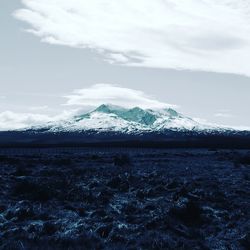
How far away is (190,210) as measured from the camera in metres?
16.2

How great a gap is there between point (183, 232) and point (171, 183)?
9.72 metres

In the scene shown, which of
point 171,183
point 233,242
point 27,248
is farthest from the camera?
point 171,183

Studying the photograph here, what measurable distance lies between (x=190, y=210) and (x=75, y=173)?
15151 mm

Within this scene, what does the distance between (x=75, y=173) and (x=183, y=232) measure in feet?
56.2

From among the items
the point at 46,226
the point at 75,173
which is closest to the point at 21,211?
the point at 46,226

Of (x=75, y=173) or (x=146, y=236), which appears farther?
(x=75, y=173)

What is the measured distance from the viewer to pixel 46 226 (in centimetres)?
1438

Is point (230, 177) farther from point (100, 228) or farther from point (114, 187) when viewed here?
point (100, 228)

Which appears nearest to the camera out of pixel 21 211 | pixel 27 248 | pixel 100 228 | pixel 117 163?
pixel 27 248

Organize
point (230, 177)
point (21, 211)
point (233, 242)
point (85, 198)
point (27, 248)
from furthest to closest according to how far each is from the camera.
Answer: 1. point (230, 177)
2. point (85, 198)
3. point (21, 211)
4. point (233, 242)
5. point (27, 248)

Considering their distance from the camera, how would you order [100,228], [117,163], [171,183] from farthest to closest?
[117,163]
[171,183]
[100,228]

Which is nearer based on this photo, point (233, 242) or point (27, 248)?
point (27, 248)

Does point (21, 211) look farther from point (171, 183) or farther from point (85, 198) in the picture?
point (171, 183)

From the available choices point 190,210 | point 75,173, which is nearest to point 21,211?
point 190,210
